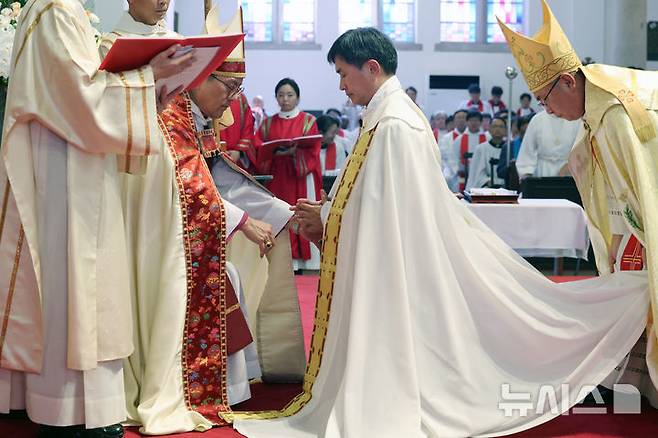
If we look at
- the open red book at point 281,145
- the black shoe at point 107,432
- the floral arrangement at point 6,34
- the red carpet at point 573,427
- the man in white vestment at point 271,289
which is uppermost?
the floral arrangement at point 6,34

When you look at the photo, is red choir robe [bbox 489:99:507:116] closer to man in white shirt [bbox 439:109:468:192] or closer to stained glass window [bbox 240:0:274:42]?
man in white shirt [bbox 439:109:468:192]

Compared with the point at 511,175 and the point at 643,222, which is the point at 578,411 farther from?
the point at 511,175

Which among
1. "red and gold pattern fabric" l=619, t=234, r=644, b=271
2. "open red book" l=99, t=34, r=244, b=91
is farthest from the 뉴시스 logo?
"open red book" l=99, t=34, r=244, b=91

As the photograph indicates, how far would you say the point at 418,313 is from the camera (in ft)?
12.2

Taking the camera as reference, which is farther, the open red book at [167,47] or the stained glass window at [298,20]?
the stained glass window at [298,20]

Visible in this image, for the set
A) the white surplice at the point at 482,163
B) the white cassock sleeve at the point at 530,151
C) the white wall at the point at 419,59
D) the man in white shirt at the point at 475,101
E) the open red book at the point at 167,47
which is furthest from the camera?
the white wall at the point at 419,59

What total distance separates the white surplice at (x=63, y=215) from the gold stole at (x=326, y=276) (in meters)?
0.73

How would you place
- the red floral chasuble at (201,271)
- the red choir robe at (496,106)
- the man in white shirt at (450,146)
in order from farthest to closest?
1. the red choir robe at (496,106)
2. the man in white shirt at (450,146)
3. the red floral chasuble at (201,271)

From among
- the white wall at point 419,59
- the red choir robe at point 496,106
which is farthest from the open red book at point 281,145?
the white wall at point 419,59

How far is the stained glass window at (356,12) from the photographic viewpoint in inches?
813

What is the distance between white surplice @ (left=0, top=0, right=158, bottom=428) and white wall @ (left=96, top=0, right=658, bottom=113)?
16.8 meters

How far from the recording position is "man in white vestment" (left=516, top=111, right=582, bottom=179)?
1108 cm

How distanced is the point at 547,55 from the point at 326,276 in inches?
53.4

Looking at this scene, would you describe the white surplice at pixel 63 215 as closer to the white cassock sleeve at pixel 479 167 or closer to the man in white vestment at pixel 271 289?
the man in white vestment at pixel 271 289
